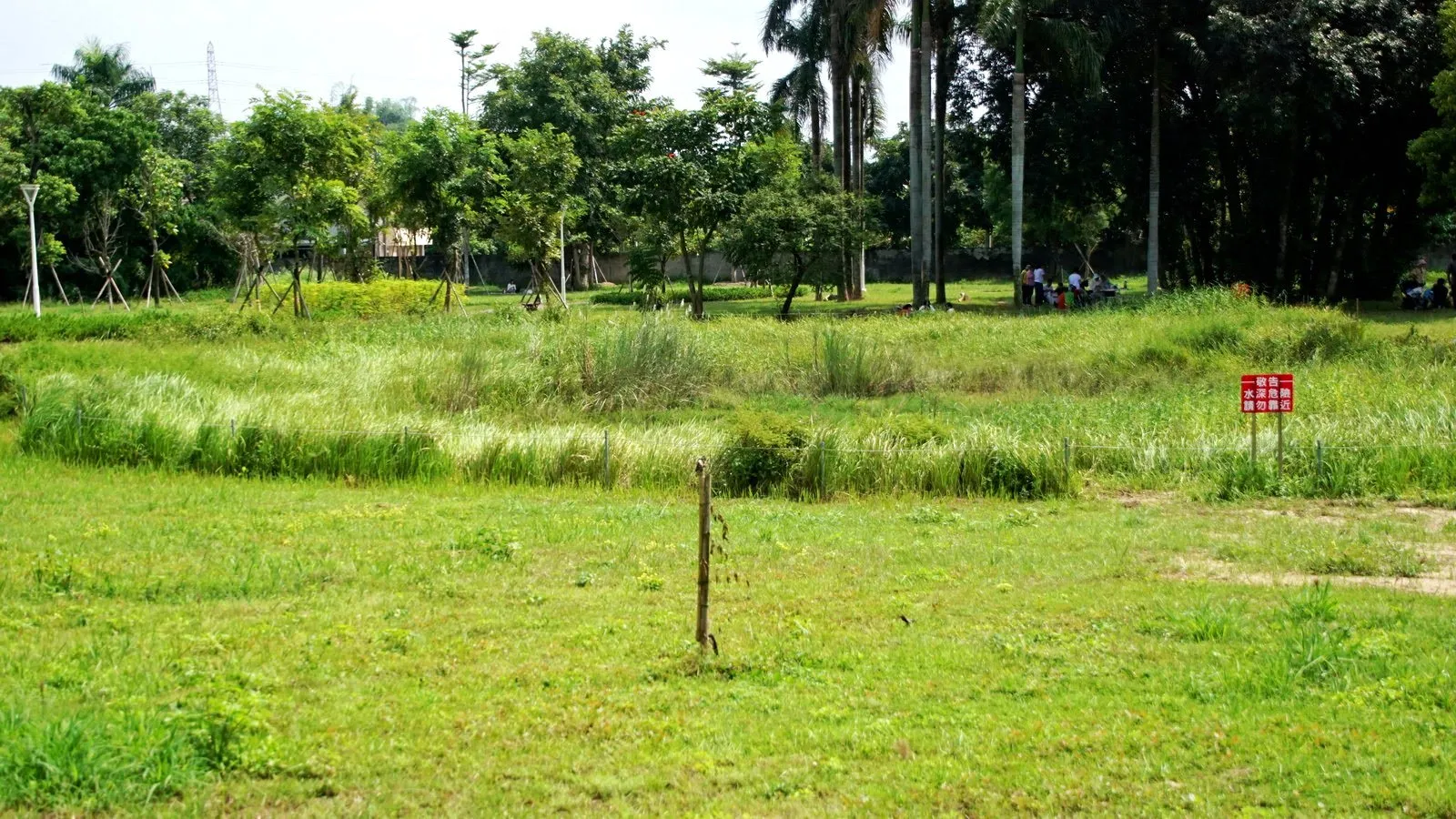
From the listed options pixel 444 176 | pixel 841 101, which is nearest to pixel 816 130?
pixel 841 101

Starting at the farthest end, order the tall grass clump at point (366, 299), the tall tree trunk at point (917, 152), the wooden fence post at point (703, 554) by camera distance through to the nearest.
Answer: the tall tree trunk at point (917, 152) → the tall grass clump at point (366, 299) → the wooden fence post at point (703, 554)

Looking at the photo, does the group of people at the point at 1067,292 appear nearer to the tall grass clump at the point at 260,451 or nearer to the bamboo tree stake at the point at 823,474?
the bamboo tree stake at the point at 823,474

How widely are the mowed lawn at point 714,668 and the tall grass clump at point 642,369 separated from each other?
878cm

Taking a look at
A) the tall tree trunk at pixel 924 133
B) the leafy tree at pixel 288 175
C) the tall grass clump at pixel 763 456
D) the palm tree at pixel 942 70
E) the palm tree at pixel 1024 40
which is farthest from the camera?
the palm tree at pixel 942 70

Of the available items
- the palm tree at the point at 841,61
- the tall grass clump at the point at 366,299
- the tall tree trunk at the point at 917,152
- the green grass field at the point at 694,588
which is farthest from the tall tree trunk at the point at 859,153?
the green grass field at the point at 694,588

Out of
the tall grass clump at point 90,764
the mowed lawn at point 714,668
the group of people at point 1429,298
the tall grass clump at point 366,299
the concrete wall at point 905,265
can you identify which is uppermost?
the concrete wall at point 905,265

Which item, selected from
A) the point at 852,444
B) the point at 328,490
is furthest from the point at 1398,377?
the point at 328,490

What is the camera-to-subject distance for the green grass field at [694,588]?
6.21 m

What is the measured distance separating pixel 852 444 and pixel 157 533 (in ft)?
27.1

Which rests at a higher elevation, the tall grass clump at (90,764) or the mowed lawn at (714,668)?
the tall grass clump at (90,764)

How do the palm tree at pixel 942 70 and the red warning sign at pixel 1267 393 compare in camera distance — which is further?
the palm tree at pixel 942 70

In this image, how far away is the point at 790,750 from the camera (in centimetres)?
659

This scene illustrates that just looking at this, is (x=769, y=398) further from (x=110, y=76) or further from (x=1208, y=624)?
(x=110, y=76)

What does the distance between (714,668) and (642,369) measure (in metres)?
14.6
